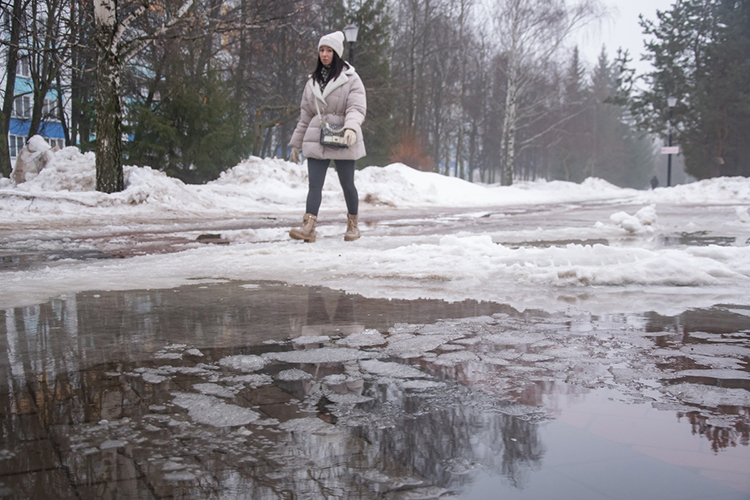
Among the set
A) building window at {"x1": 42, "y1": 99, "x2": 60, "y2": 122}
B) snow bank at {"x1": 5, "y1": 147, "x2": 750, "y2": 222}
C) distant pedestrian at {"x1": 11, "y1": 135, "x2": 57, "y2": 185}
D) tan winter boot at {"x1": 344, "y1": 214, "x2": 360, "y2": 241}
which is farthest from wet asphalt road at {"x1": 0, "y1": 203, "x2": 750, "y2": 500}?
building window at {"x1": 42, "y1": 99, "x2": 60, "y2": 122}

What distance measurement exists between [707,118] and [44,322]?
3961cm

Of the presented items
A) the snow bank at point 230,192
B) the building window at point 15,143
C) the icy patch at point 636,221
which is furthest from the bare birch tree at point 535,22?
the building window at point 15,143

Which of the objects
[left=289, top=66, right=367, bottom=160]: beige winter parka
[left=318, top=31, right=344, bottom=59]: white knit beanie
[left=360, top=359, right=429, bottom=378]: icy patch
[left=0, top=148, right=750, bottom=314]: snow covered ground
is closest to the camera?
[left=360, top=359, right=429, bottom=378]: icy patch

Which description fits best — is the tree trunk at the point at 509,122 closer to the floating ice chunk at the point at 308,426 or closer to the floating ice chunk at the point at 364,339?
the floating ice chunk at the point at 364,339

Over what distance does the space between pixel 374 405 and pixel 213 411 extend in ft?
1.63

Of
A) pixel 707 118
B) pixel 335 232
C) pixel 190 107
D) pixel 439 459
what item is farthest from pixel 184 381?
pixel 707 118

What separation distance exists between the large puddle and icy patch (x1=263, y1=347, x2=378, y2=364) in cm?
1

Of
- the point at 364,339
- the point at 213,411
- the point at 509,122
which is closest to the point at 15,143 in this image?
the point at 509,122

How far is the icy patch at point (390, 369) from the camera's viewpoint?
2.58m

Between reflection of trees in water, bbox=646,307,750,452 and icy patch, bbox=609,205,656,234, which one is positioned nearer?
reflection of trees in water, bbox=646,307,750,452

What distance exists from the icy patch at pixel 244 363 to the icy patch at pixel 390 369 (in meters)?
0.40

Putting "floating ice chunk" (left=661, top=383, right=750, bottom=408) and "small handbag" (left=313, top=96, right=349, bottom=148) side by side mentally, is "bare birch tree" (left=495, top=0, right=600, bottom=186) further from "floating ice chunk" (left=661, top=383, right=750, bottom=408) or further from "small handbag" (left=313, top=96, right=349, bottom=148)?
"floating ice chunk" (left=661, top=383, right=750, bottom=408)

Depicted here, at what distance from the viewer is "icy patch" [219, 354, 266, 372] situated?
104 inches

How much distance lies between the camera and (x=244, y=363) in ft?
8.91
